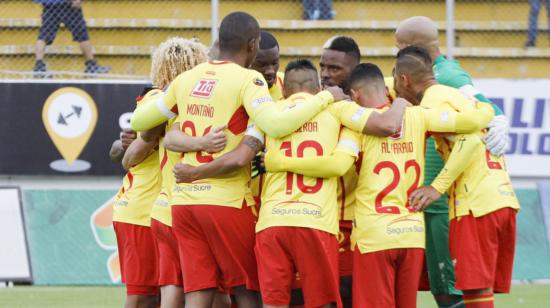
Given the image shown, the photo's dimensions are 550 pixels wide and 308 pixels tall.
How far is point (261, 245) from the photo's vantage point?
6105 mm

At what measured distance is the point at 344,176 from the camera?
6.47 metres

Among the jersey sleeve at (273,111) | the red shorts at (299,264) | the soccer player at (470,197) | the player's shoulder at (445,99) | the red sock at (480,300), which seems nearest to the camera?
the jersey sleeve at (273,111)

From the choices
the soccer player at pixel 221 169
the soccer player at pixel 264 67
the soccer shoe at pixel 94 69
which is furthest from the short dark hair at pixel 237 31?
the soccer shoe at pixel 94 69

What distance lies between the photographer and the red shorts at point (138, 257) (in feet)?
23.1

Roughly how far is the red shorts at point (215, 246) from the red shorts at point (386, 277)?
613 mm

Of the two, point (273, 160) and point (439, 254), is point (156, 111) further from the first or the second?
point (439, 254)

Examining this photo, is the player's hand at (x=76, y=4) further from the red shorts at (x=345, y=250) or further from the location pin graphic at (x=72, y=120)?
the red shorts at (x=345, y=250)

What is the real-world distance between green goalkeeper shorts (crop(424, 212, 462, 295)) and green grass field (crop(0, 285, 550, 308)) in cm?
263

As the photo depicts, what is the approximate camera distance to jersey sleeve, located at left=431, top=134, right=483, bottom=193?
642 cm

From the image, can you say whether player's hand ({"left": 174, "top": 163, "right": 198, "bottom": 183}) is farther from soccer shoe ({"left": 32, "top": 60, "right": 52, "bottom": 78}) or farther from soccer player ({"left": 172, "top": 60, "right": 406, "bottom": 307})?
soccer shoe ({"left": 32, "top": 60, "right": 52, "bottom": 78})

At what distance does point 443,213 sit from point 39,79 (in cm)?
626

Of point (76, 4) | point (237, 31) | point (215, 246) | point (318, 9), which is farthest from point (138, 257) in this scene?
point (318, 9)

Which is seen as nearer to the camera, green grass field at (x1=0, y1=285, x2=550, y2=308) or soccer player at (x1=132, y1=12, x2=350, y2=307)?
soccer player at (x1=132, y1=12, x2=350, y2=307)

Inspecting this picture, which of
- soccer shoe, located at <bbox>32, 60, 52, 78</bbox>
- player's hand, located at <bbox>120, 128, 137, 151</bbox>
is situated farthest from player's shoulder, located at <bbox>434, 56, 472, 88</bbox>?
soccer shoe, located at <bbox>32, 60, 52, 78</bbox>
